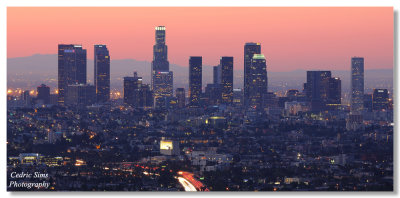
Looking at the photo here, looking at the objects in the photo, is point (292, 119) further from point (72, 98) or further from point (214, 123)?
point (72, 98)

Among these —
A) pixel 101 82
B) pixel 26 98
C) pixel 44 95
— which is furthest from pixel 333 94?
pixel 26 98

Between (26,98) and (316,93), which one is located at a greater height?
(316,93)

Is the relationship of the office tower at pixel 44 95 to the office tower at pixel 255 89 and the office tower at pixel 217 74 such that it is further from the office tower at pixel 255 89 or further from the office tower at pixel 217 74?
the office tower at pixel 255 89

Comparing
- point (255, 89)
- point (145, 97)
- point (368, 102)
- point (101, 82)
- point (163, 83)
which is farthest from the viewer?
point (145, 97)

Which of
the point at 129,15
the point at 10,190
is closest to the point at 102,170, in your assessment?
the point at 129,15

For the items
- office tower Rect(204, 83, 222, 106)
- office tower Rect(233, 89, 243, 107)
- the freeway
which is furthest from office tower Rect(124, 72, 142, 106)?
the freeway

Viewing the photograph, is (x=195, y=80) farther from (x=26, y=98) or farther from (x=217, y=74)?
(x=26, y=98)

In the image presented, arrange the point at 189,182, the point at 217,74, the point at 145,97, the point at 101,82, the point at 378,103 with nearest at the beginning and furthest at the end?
the point at 189,182
the point at 378,103
the point at 217,74
the point at 101,82
the point at 145,97

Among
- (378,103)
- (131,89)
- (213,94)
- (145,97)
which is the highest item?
(131,89)
